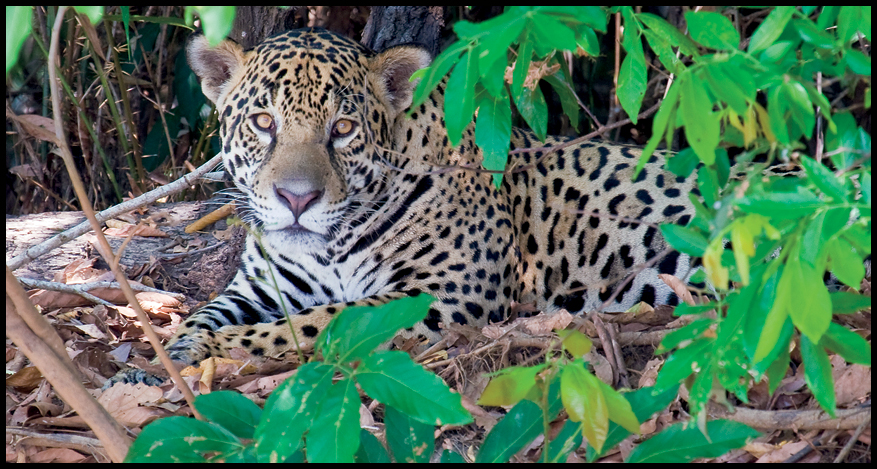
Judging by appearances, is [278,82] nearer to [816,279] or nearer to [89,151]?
[816,279]

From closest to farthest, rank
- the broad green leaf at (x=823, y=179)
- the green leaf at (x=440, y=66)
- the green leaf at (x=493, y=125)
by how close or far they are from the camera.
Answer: the broad green leaf at (x=823, y=179) → the green leaf at (x=440, y=66) → the green leaf at (x=493, y=125)

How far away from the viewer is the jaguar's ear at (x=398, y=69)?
14.3ft

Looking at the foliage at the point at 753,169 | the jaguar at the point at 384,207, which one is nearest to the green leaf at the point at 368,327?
the foliage at the point at 753,169

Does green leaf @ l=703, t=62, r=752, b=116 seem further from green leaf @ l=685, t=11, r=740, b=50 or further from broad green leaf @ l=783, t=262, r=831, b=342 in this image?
broad green leaf @ l=783, t=262, r=831, b=342

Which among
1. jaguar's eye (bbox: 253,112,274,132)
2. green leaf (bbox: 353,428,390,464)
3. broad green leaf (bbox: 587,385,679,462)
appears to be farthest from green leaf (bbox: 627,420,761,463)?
jaguar's eye (bbox: 253,112,274,132)

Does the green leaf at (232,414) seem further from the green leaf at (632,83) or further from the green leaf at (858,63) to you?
the green leaf at (858,63)

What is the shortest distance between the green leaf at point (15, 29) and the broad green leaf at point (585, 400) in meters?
1.29

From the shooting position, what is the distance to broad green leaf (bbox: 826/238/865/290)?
63.1 inches

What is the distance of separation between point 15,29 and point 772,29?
150cm

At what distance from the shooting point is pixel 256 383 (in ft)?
11.2

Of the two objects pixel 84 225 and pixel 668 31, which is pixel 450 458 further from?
pixel 84 225

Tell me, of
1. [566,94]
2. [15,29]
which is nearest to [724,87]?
[15,29]

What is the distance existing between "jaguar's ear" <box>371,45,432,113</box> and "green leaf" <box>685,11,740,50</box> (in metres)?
2.62

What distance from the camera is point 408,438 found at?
2.10 metres
